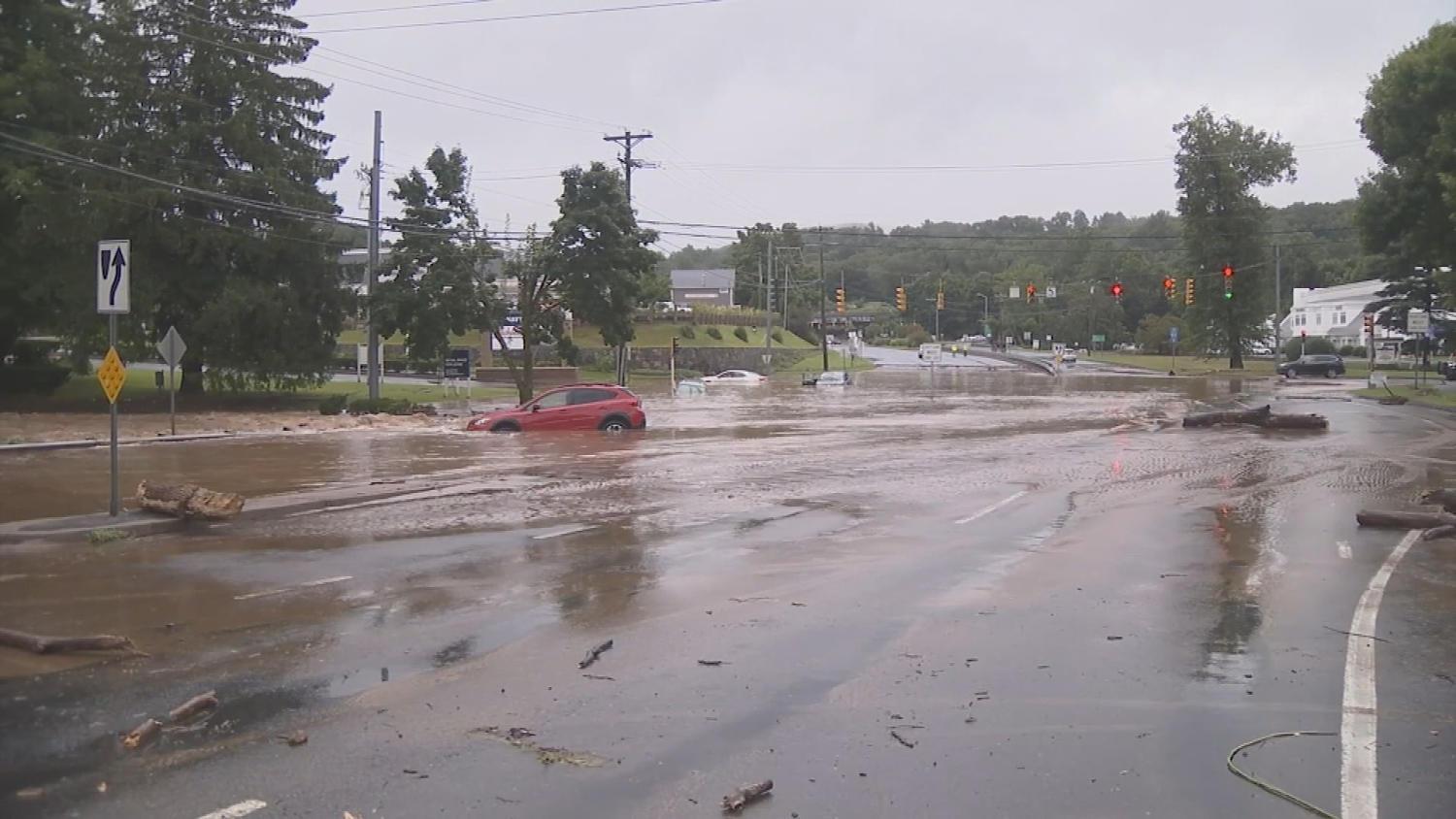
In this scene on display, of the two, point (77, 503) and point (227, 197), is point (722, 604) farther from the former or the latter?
point (227, 197)

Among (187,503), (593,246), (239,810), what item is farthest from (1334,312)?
(239,810)

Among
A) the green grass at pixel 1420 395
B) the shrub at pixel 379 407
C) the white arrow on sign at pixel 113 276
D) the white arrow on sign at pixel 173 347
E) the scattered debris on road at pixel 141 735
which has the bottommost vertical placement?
the scattered debris on road at pixel 141 735

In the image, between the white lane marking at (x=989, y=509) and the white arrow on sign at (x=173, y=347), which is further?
the white arrow on sign at (x=173, y=347)

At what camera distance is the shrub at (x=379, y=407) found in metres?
37.0

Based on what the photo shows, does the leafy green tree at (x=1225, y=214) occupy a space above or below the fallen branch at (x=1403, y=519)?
above

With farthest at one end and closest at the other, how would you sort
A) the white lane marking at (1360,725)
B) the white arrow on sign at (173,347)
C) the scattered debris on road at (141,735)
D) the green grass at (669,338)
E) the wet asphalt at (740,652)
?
the green grass at (669,338)
the white arrow on sign at (173,347)
the scattered debris on road at (141,735)
the wet asphalt at (740,652)
the white lane marking at (1360,725)

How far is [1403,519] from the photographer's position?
513 inches

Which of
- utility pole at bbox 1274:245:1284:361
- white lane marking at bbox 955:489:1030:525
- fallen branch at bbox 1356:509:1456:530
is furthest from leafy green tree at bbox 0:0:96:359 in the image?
utility pole at bbox 1274:245:1284:361

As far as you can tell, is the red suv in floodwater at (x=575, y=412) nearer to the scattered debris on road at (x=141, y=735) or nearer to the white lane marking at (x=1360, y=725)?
the white lane marking at (x=1360, y=725)

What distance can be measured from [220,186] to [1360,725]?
39865 mm

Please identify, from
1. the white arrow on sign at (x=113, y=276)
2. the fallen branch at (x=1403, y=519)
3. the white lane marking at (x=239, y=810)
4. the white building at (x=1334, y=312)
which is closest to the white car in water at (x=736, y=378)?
the white building at (x=1334, y=312)

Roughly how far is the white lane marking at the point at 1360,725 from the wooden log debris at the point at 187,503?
12.1 metres

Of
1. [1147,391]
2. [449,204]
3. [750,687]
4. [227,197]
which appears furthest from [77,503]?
[1147,391]

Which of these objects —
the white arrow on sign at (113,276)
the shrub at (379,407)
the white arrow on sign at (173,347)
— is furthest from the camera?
the shrub at (379,407)
